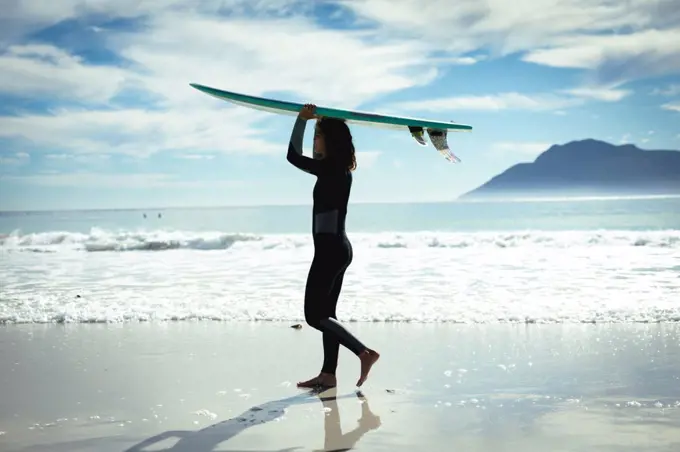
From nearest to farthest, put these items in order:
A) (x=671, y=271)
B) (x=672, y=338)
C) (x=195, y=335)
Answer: (x=672, y=338), (x=195, y=335), (x=671, y=271)

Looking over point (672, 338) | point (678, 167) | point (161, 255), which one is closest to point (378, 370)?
point (672, 338)

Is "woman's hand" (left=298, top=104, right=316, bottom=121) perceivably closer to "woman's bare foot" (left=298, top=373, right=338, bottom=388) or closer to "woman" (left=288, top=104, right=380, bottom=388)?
"woman" (left=288, top=104, right=380, bottom=388)

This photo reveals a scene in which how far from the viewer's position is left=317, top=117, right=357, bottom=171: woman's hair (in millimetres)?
4566

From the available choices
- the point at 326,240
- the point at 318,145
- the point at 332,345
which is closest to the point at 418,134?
the point at 318,145

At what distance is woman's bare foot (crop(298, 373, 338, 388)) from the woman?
24 centimetres

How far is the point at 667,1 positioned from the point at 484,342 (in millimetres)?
30137

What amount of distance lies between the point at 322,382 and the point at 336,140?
1.65 meters

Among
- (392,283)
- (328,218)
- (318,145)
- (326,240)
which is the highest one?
(318,145)

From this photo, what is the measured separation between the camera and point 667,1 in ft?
101

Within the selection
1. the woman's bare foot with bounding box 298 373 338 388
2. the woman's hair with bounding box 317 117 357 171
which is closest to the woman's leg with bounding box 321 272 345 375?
the woman's bare foot with bounding box 298 373 338 388

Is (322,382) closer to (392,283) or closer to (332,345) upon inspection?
(332,345)

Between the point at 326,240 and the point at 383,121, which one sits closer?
the point at 326,240

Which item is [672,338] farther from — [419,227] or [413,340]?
[419,227]

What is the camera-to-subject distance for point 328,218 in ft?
14.8
